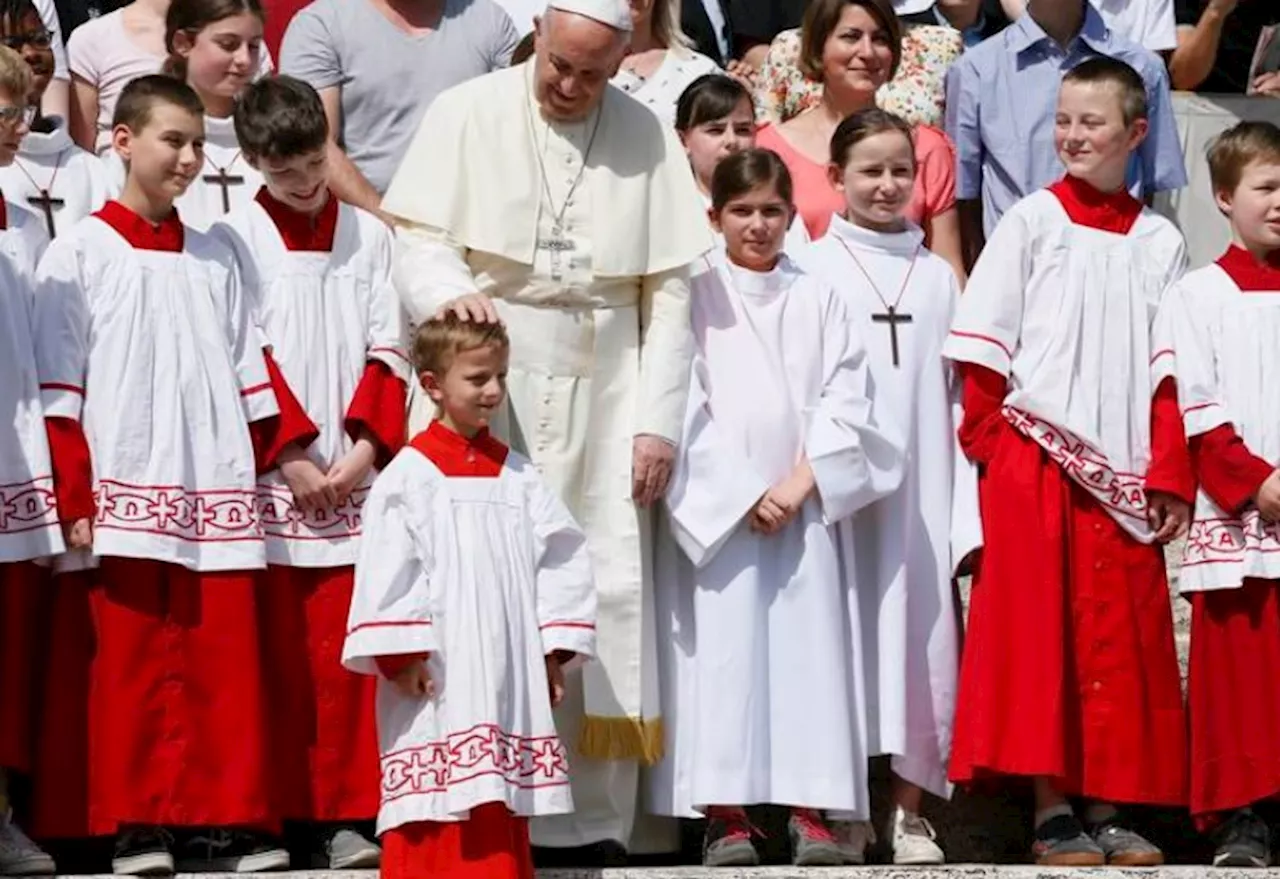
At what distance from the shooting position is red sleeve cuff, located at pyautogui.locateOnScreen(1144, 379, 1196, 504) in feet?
28.0

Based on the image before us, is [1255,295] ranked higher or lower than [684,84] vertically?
lower

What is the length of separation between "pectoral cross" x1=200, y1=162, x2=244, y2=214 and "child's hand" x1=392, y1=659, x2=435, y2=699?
1.82m

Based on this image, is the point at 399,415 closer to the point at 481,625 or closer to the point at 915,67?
the point at 481,625

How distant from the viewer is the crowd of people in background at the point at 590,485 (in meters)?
7.95

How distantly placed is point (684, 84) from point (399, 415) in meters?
2.09

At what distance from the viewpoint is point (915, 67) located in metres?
10.3

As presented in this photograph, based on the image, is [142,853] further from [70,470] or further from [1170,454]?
[1170,454]

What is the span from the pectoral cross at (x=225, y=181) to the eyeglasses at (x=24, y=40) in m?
0.59

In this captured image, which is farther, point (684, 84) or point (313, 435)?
point (684, 84)

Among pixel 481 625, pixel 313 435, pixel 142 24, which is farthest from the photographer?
pixel 142 24

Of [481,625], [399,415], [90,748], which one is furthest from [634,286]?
[90,748]

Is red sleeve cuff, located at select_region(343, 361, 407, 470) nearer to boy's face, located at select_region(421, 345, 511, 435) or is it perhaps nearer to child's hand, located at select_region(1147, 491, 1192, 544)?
boy's face, located at select_region(421, 345, 511, 435)

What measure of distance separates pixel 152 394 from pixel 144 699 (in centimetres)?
77

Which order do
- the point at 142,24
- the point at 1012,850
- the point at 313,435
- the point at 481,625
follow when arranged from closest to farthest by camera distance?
1. the point at 481,625
2. the point at 313,435
3. the point at 1012,850
4. the point at 142,24
